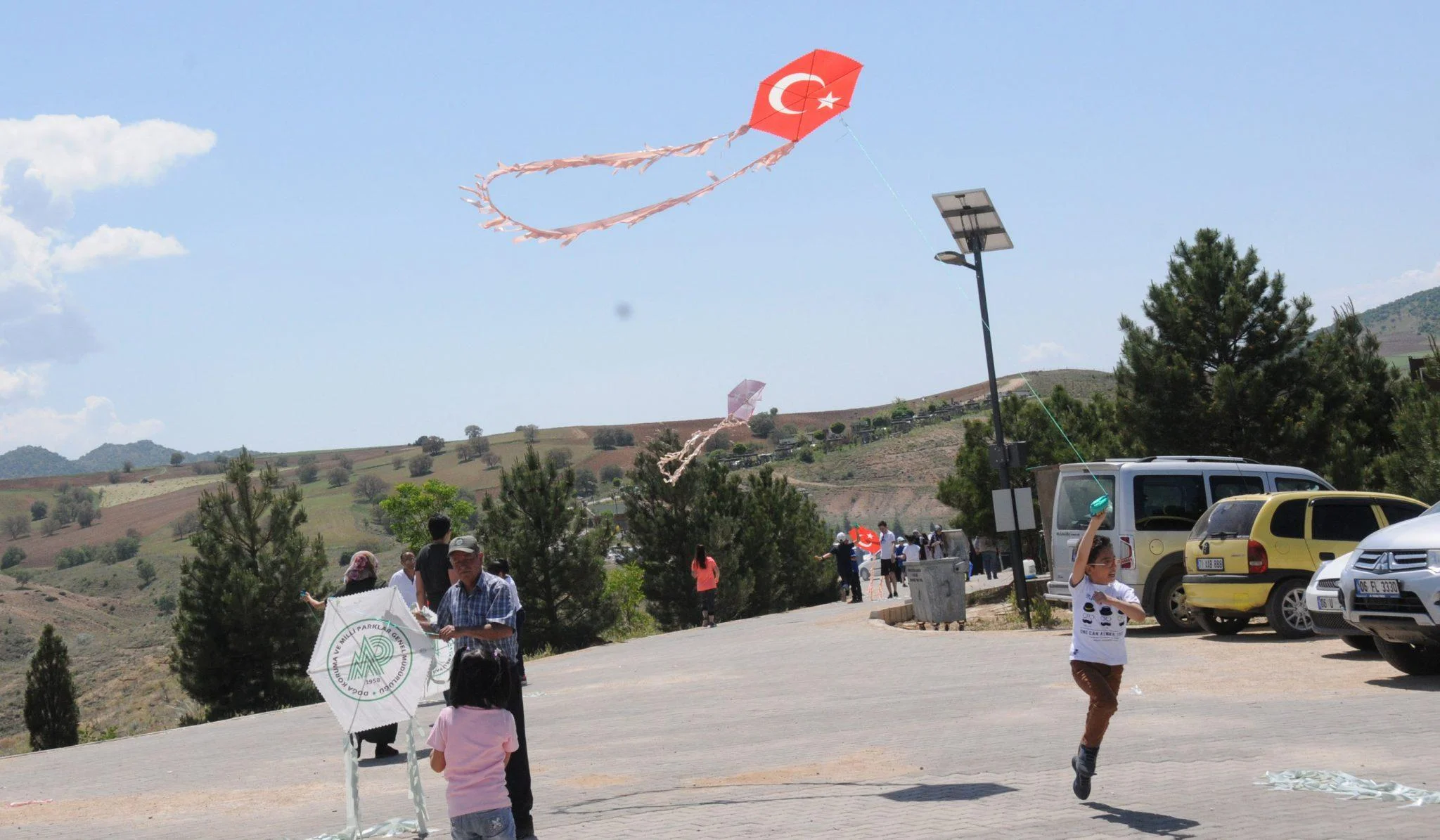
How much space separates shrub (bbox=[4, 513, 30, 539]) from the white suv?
452 feet

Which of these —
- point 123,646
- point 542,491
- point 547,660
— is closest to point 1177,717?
point 547,660

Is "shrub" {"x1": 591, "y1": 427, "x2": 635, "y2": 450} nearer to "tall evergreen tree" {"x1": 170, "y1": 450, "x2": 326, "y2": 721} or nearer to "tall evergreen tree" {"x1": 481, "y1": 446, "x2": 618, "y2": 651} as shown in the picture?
"tall evergreen tree" {"x1": 481, "y1": 446, "x2": 618, "y2": 651}

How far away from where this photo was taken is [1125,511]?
1631cm

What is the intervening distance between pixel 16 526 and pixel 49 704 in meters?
113

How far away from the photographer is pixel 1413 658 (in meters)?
11.4

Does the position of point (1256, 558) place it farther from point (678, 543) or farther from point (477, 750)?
point (678, 543)

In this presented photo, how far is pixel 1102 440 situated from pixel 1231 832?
29239mm

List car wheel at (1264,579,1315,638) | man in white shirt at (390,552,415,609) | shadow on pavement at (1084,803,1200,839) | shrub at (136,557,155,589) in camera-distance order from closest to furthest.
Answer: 1. shadow on pavement at (1084,803,1200,839)
2. man in white shirt at (390,552,415,609)
3. car wheel at (1264,579,1315,638)
4. shrub at (136,557,155,589)

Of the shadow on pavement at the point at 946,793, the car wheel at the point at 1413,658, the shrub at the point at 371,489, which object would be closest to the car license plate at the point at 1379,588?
the car wheel at the point at 1413,658

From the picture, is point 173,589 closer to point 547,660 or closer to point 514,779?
point 547,660

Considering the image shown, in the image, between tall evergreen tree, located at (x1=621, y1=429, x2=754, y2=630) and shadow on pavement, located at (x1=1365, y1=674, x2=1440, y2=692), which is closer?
shadow on pavement, located at (x1=1365, y1=674, x2=1440, y2=692)

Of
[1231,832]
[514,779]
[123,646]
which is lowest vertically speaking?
[123,646]

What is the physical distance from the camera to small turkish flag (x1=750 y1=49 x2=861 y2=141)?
902 cm

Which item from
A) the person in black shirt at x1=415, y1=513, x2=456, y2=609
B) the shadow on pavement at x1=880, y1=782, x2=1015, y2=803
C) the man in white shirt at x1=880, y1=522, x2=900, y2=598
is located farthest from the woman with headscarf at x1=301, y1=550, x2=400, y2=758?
the man in white shirt at x1=880, y1=522, x2=900, y2=598
